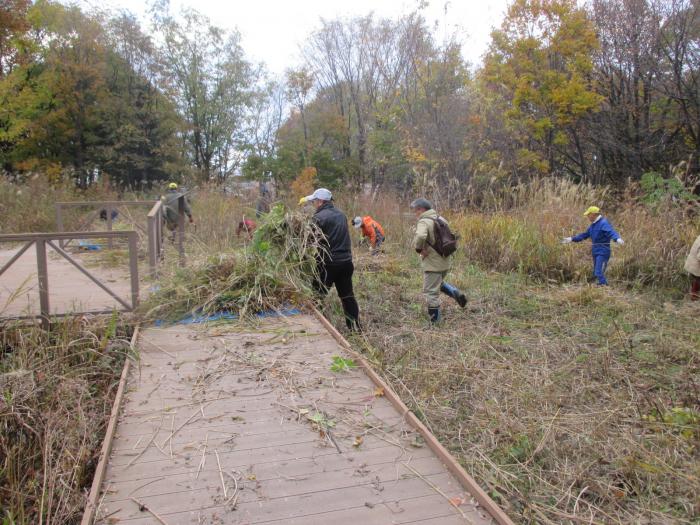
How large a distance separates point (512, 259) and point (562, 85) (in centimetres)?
1022

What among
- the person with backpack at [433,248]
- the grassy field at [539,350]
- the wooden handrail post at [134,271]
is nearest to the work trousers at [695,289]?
the grassy field at [539,350]

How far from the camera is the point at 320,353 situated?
5062 millimetres

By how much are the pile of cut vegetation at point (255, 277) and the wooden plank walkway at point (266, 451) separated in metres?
1.17

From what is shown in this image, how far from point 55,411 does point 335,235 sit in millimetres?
3324

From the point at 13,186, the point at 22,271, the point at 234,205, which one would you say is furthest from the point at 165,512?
the point at 13,186

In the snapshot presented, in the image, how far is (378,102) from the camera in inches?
1039

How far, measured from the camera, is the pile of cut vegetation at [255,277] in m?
6.20

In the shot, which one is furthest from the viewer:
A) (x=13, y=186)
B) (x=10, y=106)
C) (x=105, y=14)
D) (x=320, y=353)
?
(x=105, y=14)

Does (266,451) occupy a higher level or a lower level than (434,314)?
lower

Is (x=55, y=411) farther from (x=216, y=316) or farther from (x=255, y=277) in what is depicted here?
(x=255, y=277)

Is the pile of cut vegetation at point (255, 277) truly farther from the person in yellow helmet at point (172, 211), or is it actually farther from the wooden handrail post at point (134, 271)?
the person in yellow helmet at point (172, 211)

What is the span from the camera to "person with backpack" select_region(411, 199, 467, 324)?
6.64m

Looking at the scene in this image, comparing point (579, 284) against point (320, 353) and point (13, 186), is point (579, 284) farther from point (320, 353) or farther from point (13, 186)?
point (13, 186)

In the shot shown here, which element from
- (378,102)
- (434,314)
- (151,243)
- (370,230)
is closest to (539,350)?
(434,314)
